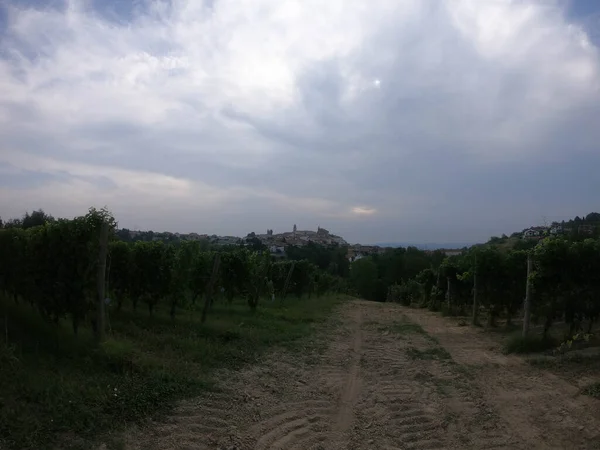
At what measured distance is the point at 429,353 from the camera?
443 inches

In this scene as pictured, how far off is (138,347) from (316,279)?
27.4 m

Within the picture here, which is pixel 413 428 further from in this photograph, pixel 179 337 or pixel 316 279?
pixel 316 279

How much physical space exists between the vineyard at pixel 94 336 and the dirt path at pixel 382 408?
666 mm

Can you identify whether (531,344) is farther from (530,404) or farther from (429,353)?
(530,404)

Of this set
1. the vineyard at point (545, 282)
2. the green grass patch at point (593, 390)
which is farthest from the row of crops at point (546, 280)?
the green grass patch at point (593, 390)

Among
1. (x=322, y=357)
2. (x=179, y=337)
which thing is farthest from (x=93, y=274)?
(x=322, y=357)

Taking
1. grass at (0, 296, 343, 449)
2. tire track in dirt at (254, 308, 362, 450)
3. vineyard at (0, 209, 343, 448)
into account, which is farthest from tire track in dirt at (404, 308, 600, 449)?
vineyard at (0, 209, 343, 448)

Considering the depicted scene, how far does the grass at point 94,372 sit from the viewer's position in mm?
5035

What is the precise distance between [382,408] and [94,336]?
5025 millimetres

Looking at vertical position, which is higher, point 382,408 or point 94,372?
point 94,372

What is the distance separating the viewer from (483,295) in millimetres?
16938

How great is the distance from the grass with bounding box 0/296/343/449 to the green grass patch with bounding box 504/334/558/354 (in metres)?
5.25

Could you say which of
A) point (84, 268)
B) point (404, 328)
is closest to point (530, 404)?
point (84, 268)

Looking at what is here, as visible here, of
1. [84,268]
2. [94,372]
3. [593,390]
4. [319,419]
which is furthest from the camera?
[84,268]
